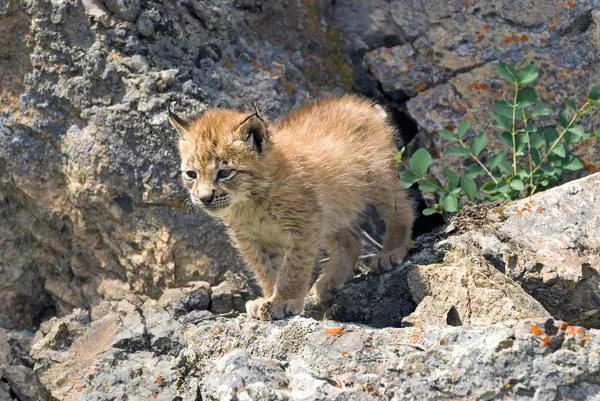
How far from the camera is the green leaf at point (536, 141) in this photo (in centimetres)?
655

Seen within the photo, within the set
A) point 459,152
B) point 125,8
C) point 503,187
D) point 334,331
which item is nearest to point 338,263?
point 459,152

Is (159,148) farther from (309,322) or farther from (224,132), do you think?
(309,322)

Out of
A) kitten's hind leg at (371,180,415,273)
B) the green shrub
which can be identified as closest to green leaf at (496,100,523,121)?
the green shrub

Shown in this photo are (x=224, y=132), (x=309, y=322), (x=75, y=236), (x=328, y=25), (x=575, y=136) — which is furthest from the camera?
(x=328, y=25)

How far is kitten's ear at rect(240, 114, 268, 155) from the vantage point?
536 centimetres

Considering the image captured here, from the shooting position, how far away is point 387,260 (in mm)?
6184

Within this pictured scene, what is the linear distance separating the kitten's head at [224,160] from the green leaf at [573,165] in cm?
249

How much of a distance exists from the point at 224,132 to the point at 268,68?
1.90 m

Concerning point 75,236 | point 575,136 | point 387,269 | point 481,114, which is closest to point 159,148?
point 75,236

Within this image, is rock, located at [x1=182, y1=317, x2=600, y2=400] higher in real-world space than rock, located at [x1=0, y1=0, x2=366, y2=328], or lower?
lower

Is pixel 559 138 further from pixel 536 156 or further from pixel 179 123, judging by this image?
pixel 179 123

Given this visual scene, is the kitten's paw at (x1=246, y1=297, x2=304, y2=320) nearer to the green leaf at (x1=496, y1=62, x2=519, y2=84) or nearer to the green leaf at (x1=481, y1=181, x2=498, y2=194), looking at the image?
the green leaf at (x1=481, y1=181, x2=498, y2=194)

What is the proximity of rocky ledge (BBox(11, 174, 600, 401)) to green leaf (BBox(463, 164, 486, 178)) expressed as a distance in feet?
2.02

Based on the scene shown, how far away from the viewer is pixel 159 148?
657 centimetres
